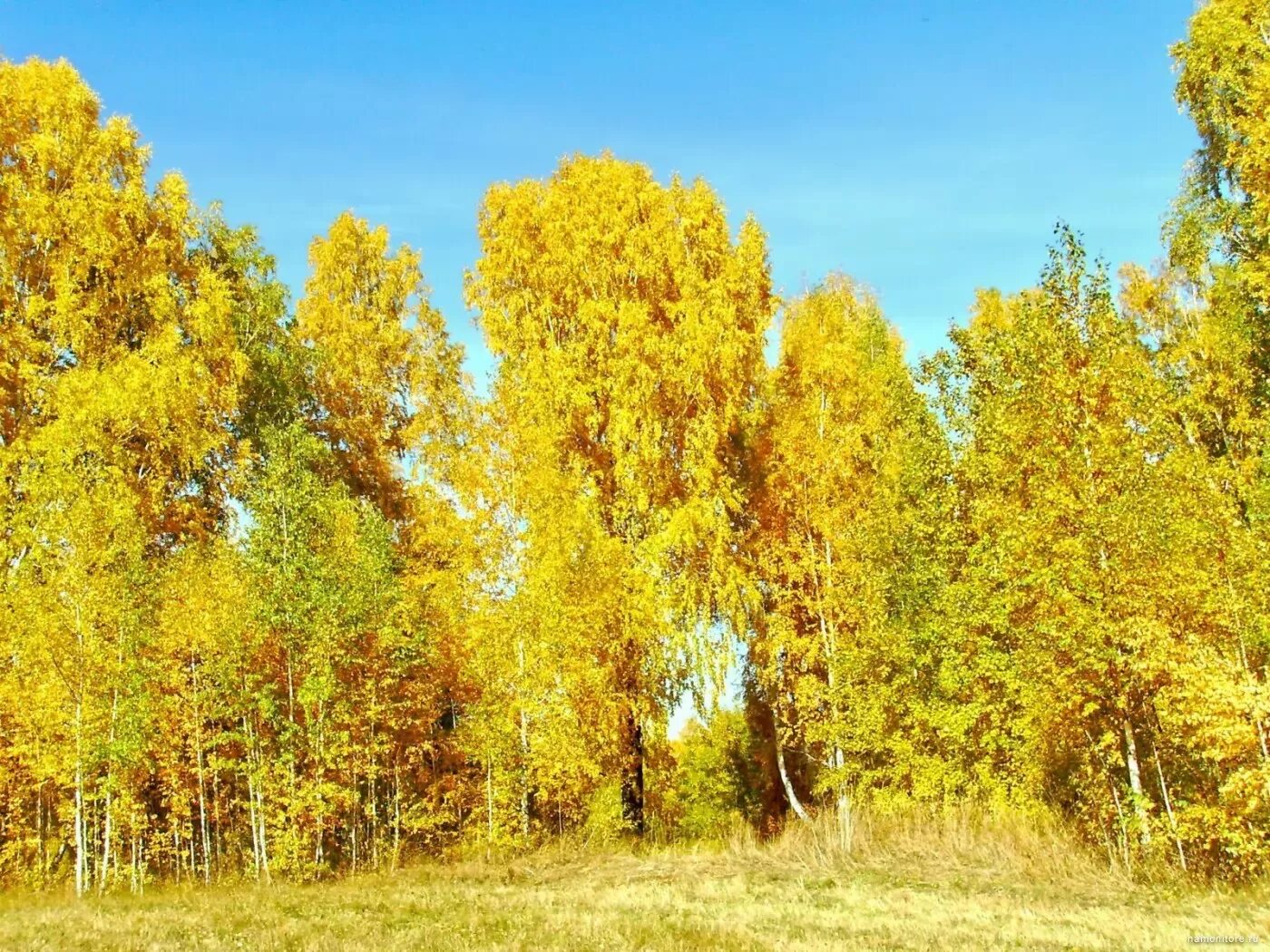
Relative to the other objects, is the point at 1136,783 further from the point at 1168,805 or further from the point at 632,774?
the point at 632,774

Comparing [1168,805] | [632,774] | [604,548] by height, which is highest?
[604,548]

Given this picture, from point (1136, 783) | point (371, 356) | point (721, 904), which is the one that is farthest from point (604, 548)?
point (371, 356)

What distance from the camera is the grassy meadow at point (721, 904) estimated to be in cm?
1049

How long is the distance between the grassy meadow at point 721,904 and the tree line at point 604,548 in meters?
1.00

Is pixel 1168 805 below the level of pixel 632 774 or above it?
below

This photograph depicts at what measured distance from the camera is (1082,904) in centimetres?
1234

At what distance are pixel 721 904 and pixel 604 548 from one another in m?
8.19

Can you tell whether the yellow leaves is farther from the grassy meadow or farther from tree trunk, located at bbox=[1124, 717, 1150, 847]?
tree trunk, located at bbox=[1124, 717, 1150, 847]

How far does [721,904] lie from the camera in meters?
13.3

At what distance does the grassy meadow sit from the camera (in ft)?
34.4

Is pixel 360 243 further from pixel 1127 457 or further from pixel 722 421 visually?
pixel 1127 457

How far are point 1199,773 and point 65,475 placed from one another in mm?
20789

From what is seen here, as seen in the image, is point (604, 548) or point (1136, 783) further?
point (604, 548)

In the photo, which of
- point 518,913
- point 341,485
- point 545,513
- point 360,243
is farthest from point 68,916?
point 360,243
